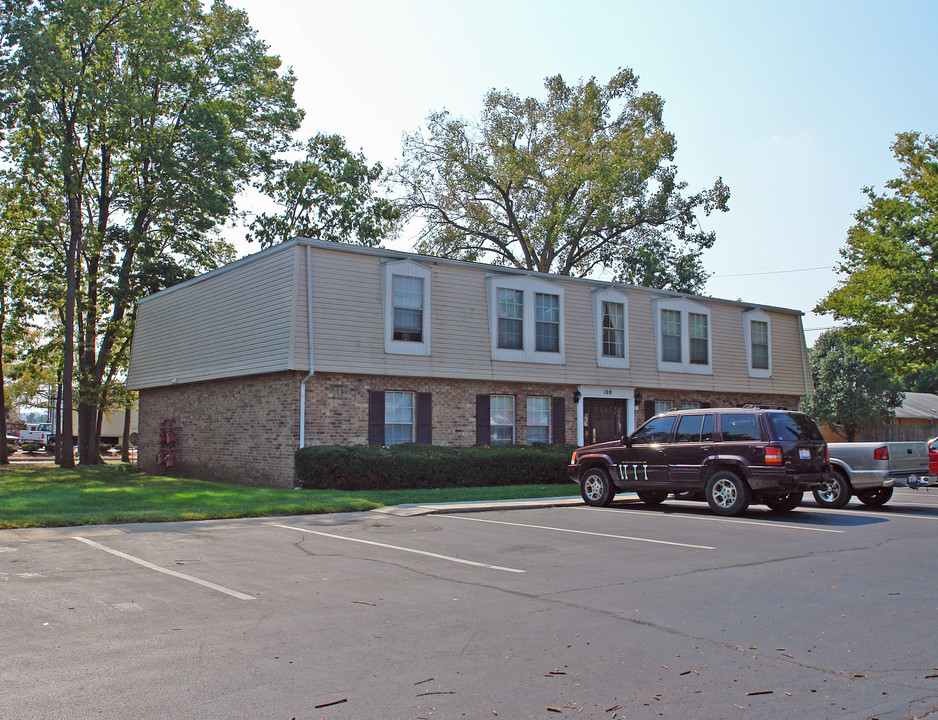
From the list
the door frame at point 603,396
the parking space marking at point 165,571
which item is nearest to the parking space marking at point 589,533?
the parking space marking at point 165,571

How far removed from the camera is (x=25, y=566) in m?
9.19

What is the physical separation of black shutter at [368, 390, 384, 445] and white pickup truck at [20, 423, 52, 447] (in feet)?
139

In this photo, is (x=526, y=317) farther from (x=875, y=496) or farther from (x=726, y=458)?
(x=875, y=496)

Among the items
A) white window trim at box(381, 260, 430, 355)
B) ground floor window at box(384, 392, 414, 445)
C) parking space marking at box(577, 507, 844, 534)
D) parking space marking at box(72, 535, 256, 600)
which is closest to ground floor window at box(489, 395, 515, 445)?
ground floor window at box(384, 392, 414, 445)

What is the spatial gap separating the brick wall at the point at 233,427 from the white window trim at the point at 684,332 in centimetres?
A: 1250

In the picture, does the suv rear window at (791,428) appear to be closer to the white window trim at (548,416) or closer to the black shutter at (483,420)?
the black shutter at (483,420)

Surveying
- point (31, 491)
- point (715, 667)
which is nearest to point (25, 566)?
point (715, 667)

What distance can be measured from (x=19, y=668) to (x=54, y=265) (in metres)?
34.1

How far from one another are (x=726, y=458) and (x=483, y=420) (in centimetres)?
974

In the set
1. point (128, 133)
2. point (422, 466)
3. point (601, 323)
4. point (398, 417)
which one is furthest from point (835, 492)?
point (128, 133)

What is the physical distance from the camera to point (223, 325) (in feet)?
77.5

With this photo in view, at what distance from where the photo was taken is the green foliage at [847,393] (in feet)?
150

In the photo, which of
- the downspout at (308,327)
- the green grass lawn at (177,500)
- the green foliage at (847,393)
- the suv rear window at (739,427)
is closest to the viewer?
the green grass lawn at (177,500)

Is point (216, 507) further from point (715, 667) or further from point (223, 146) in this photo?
point (223, 146)
